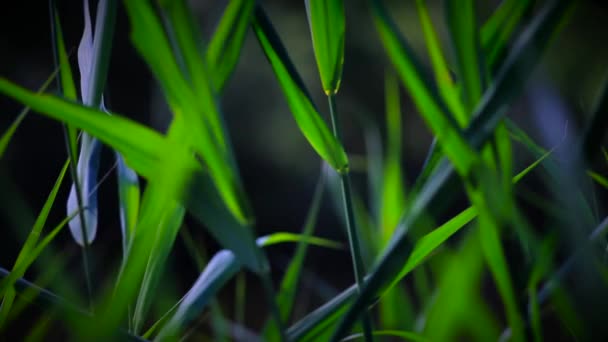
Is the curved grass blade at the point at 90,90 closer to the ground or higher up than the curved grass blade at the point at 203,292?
higher up

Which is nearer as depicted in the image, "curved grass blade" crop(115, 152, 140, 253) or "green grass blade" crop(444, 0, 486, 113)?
"green grass blade" crop(444, 0, 486, 113)

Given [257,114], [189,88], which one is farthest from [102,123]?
[257,114]

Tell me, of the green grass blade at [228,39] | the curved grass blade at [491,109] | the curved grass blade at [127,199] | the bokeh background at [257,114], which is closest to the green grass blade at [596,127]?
the curved grass blade at [491,109]

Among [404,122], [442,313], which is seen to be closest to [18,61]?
[404,122]

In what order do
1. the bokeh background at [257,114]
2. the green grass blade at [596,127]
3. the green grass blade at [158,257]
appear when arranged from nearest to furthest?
the green grass blade at [596,127], the green grass blade at [158,257], the bokeh background at [257,114]

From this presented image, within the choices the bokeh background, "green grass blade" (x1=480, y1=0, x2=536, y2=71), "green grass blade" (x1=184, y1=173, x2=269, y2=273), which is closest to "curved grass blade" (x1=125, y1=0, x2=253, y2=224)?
"green grass blade" (x1=184, y1=173, x2=269, y2=273)

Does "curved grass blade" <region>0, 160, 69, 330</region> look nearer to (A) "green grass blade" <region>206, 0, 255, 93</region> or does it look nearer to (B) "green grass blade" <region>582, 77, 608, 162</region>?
(A) "green grass blade" <region>206, 0, 255, 93</region>

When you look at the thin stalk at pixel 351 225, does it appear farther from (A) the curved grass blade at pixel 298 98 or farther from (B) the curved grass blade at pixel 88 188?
(B) the curved grass blade at pixel 88 188
